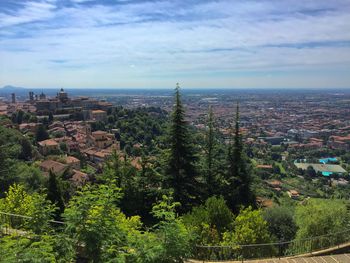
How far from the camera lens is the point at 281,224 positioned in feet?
39.8

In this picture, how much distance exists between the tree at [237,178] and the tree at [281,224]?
4.75m

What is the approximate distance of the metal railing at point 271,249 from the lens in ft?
28.4

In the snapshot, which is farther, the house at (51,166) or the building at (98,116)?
the building at (98,116)

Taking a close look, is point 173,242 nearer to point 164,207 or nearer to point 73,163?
point 164,207

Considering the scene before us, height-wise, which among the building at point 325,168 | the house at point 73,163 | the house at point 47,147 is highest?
the house at point 47,147

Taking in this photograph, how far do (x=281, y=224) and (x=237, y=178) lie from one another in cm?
522

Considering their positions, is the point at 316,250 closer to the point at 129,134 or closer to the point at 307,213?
the point at 307,213

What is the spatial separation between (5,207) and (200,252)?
21.0ft

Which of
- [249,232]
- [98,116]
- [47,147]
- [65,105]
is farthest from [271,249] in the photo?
[65,105]

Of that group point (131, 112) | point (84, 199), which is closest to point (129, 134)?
point (131, 112)

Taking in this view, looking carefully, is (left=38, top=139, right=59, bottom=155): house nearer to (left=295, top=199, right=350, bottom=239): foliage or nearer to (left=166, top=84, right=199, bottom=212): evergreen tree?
(left=166, top=84, right=199, bottom=212): evergreen tree

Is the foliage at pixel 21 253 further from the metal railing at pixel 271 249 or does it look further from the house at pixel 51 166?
the house at pixel 51 166

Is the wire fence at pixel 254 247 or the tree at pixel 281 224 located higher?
the wire fence at pixel 254 247

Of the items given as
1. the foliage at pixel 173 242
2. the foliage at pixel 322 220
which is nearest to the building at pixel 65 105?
the foliage at pixel 322 220
